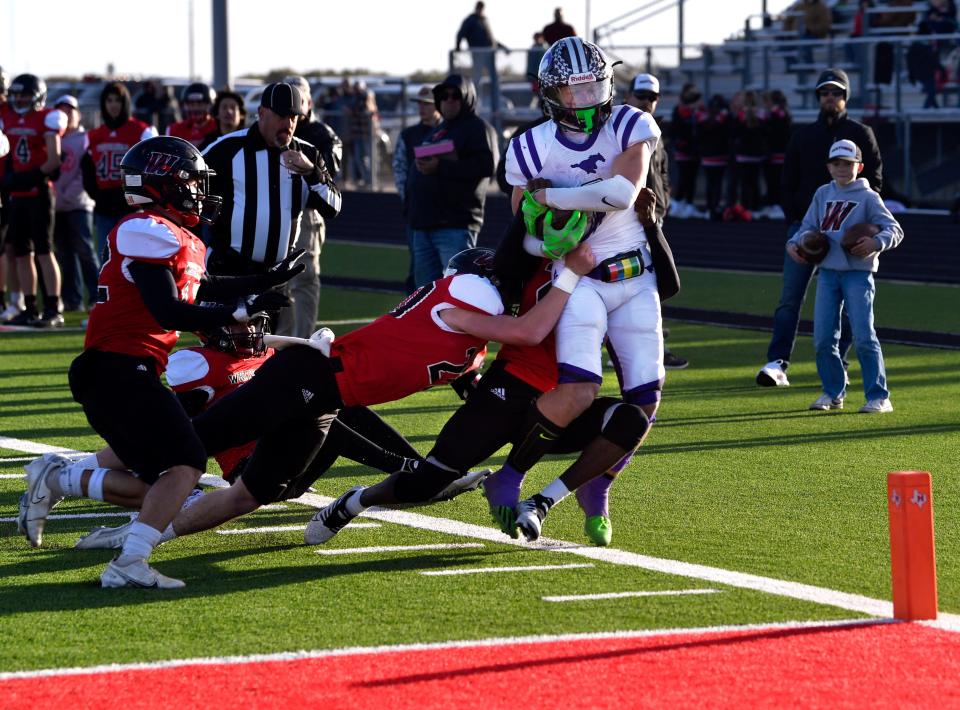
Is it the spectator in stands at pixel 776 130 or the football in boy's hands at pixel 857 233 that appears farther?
the spectator in stands at pixel 776 130

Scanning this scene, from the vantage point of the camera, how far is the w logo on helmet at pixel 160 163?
623 centimetres

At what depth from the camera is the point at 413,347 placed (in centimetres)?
638

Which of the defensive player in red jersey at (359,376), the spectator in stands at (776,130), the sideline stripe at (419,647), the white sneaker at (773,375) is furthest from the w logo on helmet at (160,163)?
the spectator in stands at (776,130)

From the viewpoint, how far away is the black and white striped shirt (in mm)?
8742

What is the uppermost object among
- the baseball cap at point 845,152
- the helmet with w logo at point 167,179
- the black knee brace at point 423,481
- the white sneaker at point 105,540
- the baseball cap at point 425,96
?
the baseball cap at point 425,96

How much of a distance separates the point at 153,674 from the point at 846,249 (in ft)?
20.2

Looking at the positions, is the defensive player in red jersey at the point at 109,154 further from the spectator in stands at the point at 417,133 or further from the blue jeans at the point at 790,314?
the blue jeans at the point at 790,314

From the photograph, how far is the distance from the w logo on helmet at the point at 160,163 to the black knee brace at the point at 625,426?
6.08 ft

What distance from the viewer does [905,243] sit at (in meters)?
21.3

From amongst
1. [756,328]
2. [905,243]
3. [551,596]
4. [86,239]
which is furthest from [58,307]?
[905,243]

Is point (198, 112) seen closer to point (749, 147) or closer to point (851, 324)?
point (851, 324)

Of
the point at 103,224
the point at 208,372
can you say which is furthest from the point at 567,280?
the point at 103,224

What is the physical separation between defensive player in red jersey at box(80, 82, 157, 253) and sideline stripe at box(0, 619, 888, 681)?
8.73 m

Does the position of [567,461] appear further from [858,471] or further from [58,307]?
[58,307]
